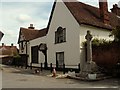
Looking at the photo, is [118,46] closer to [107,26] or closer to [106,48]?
[106,48]

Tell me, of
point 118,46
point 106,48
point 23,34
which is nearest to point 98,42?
point 106,48

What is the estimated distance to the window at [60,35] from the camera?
26106mm

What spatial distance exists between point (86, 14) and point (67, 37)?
351cm

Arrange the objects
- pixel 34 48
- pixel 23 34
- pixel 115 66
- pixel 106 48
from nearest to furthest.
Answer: pixel 115 66 < pixel 106 48 < pixel 34 48 < pixel 23 34

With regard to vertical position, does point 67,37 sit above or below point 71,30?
below

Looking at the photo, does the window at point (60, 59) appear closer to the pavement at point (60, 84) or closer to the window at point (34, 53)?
the window at point (34, 53)

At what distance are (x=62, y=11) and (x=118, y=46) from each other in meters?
9.54

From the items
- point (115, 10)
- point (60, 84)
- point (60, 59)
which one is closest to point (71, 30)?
point (60, 59)

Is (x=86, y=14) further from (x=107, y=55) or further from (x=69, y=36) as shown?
(x=107, y=55)

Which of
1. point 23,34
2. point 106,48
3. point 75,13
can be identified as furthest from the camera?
point 23,34

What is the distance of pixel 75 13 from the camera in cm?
A: 2458

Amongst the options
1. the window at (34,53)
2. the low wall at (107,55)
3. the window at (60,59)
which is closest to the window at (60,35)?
the window at (60,59)

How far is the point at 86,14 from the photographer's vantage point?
2591cm

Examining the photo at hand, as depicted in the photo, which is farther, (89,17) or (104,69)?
(89,17)
